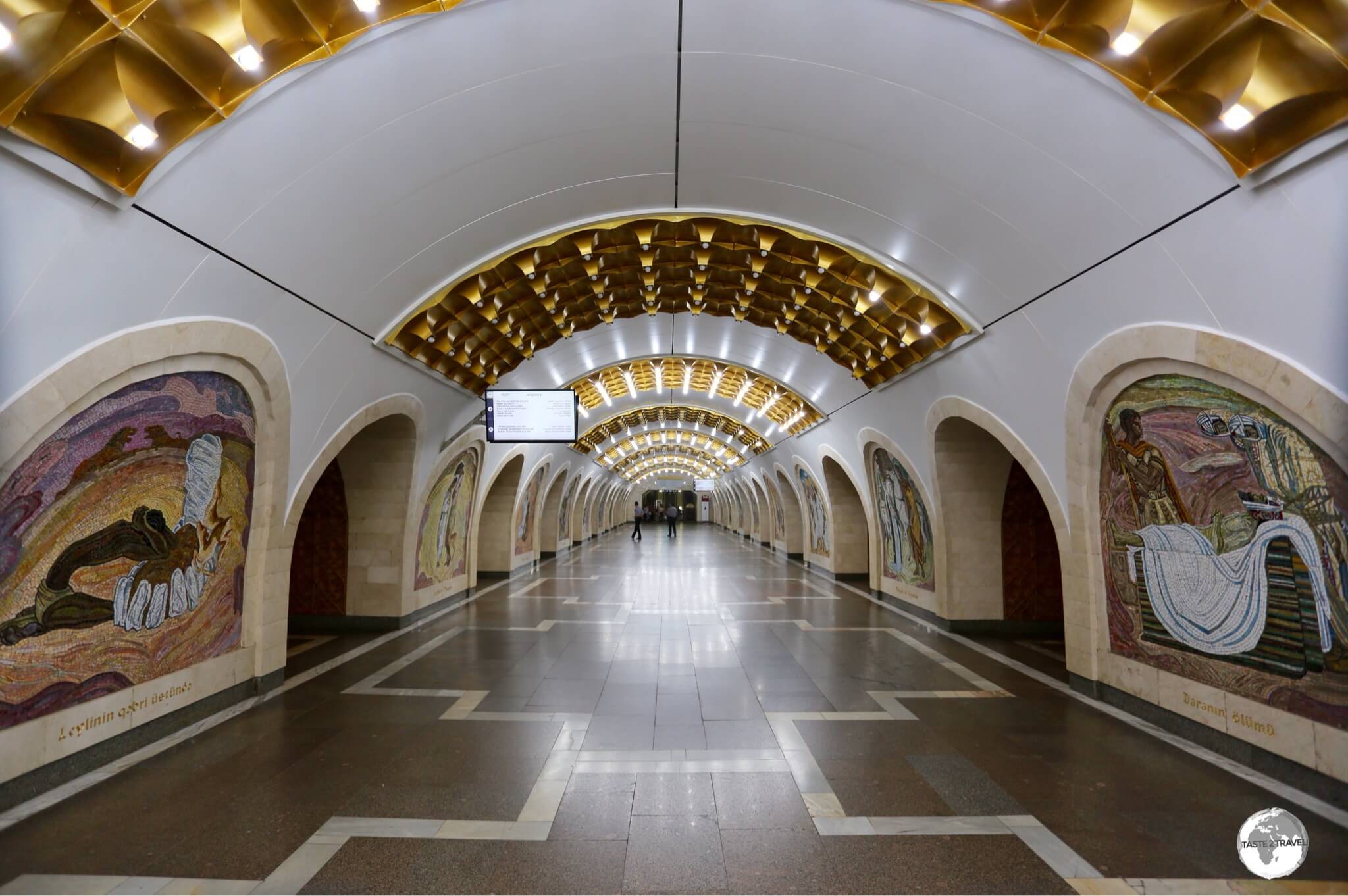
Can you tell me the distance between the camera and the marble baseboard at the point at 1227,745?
13.2 feet

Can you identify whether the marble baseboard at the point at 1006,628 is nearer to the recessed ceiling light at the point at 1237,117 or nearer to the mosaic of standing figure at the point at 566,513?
the recessed ceiling light at the point at 1237,117

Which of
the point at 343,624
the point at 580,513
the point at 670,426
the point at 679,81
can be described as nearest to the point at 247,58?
the point at 679,81

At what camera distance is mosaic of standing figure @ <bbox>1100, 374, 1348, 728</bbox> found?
4.02 meters

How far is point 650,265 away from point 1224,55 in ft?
19.7

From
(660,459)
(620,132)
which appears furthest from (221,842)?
(660,459)

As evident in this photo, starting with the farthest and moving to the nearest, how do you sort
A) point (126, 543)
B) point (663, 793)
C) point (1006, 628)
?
point (1006, 628)
point (126, 543)
point (663, 793)

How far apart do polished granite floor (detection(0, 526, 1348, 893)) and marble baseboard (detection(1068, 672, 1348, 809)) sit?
170mm

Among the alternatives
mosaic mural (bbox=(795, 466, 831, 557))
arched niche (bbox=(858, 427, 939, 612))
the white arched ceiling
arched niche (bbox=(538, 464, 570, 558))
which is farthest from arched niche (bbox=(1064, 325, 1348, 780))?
arched niche (bbox=(538, 464, 570, 558))

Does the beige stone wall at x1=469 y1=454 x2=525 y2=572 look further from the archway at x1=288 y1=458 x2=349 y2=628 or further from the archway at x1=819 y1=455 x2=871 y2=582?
the archway at x1=819 y1=455 x2=871 y2=582

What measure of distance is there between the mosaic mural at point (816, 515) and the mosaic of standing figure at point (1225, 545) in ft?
36.3

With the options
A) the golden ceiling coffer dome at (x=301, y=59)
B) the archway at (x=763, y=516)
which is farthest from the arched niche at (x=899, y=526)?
the archway at (x=763, y=516)

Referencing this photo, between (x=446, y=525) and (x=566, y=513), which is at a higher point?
(x=566, y=513)

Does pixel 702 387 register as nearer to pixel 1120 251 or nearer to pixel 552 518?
pixel 552 518

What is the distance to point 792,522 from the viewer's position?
76.6ft
